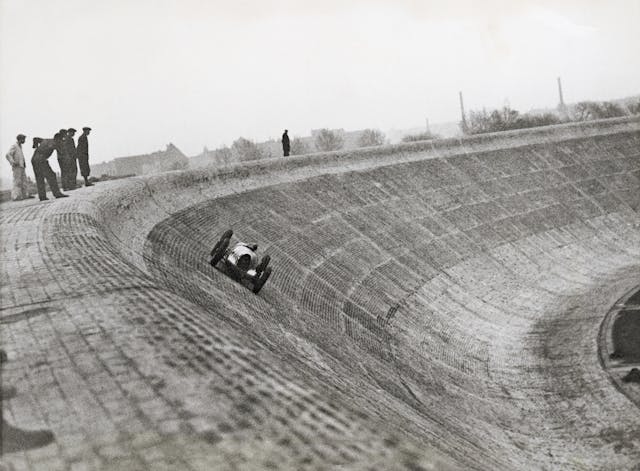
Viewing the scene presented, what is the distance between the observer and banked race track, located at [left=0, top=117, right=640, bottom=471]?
344 centimetres

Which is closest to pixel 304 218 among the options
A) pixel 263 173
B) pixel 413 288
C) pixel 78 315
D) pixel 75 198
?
pixel 263 173

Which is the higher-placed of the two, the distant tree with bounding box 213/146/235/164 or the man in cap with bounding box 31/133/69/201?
the distant tree with bounding box 213/146/235/164

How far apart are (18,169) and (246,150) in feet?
197

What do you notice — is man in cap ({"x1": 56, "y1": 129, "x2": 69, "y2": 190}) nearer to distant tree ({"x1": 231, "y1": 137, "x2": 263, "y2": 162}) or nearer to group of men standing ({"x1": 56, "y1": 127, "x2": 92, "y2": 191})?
group of men standing ({"x1": 56, "y1": 127, "x2": 92, "y2": 191})

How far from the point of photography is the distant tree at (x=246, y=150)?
67613 millimetres

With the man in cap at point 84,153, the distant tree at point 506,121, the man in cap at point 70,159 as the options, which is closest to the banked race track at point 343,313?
the man in cap at point 84,153

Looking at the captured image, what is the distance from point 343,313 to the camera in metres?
12.5

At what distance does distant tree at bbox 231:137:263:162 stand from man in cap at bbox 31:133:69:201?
176 feet


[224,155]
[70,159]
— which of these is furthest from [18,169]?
[224,155]

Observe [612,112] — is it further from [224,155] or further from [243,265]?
[243,265]

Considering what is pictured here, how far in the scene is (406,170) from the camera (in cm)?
2281

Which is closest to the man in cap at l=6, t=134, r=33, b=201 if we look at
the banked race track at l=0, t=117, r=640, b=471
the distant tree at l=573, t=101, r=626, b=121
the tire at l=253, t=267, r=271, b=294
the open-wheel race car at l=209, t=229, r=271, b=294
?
the banked race track at l=0, t=117, r=640, b=471

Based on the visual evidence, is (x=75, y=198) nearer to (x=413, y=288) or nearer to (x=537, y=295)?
(x=413, y=288)

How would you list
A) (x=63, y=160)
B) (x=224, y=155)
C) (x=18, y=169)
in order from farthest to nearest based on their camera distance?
(x=224, y=155) → (x=63, y=160) → (x=18, y=169)
